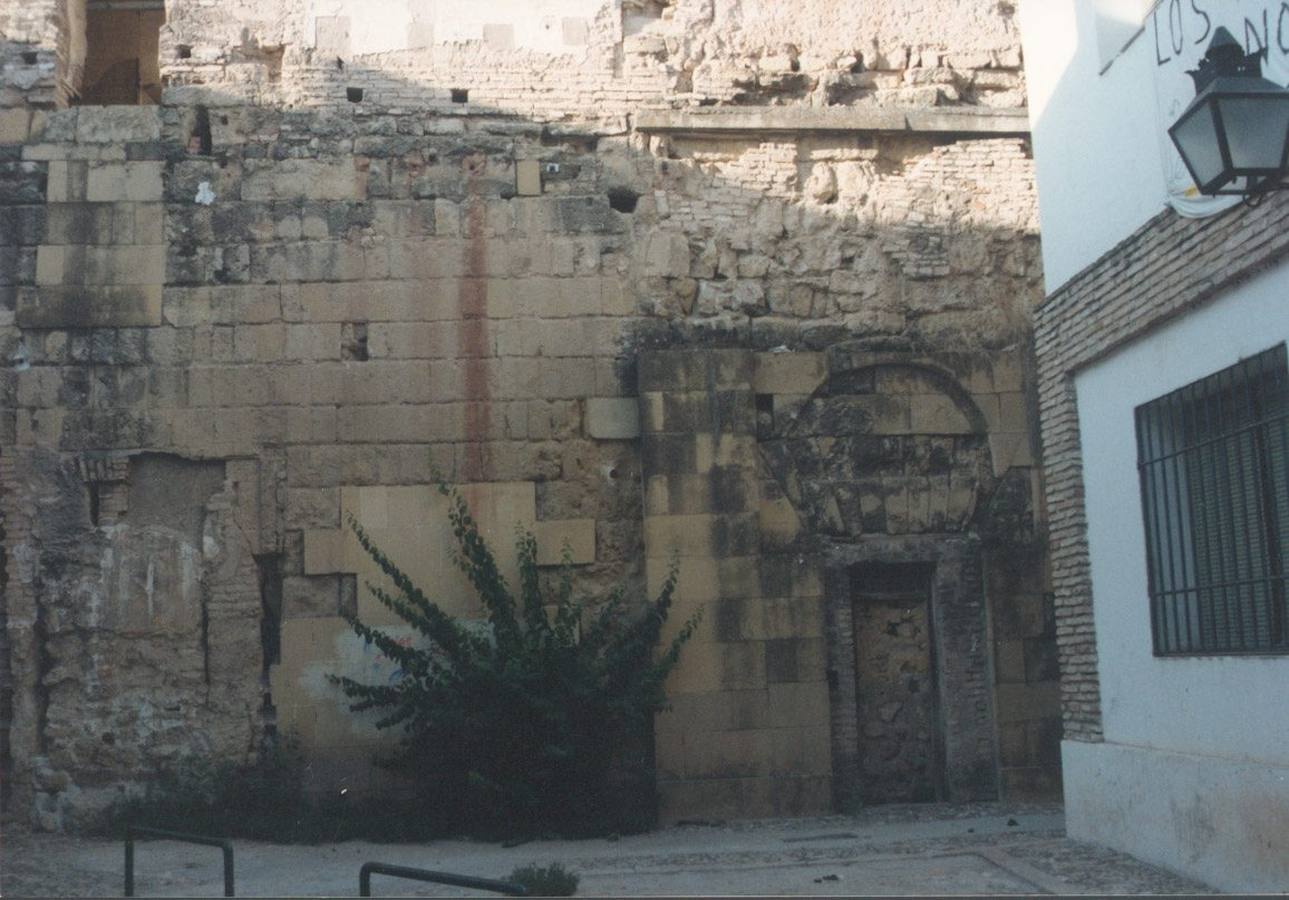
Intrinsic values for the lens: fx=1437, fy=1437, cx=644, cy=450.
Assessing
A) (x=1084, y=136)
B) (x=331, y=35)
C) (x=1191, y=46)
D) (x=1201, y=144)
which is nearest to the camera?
(x=1201, y=144)

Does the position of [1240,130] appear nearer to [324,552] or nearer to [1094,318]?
[1094,318]

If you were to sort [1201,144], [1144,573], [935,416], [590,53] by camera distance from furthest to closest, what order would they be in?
[590,53] < [935,416] < [1144,573] < [1201,144]

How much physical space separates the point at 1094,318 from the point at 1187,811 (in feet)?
8.95

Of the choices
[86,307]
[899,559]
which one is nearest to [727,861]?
[899,559]

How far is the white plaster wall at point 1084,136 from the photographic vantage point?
24.5 ft

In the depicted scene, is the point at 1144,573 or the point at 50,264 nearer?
the point at 1144,573

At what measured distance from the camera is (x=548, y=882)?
7.35 metres

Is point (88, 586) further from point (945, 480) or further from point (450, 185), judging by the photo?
point (945, 480)

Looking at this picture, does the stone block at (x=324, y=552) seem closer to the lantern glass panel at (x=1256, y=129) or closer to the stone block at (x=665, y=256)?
the stone block at (x=665, y=256)

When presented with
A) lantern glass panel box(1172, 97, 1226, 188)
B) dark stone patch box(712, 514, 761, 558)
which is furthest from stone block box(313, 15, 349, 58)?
lantern glass panel box(1172, 97, 1226, 188)

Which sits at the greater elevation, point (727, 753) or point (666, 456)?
point (666, 456)

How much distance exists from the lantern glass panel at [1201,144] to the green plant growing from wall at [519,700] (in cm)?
546

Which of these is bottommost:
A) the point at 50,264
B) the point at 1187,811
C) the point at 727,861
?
the point at 727,861

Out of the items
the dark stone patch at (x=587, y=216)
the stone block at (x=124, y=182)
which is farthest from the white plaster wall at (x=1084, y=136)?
the stone block at (x=124, y=182)
